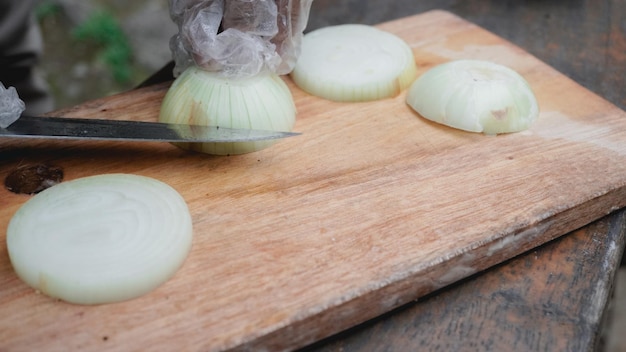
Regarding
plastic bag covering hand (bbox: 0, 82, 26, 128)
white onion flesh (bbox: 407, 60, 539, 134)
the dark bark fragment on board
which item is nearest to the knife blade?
plastic bag covering hand (bbox: 0, 82, 26, 128)

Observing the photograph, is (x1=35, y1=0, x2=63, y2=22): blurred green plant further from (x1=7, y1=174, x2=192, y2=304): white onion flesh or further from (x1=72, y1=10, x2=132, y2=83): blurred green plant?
(x1=7, y1=174, x2=192, y2=304): white onion flesh

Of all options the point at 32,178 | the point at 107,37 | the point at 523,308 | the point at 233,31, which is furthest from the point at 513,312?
the point at 107,37

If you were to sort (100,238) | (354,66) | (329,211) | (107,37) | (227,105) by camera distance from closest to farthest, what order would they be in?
(100,238) → (329,211) → (227,105) → (354,66) → (107,37)

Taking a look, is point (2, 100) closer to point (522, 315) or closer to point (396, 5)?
point (522, 315)

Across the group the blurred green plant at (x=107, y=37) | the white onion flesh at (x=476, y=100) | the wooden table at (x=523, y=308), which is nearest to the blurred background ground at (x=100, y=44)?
the blurred green plant at (x=107, y=37)

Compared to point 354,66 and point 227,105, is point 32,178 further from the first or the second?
point 354,66

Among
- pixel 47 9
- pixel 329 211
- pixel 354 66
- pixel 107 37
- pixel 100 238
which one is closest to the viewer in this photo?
pixel 100 238
